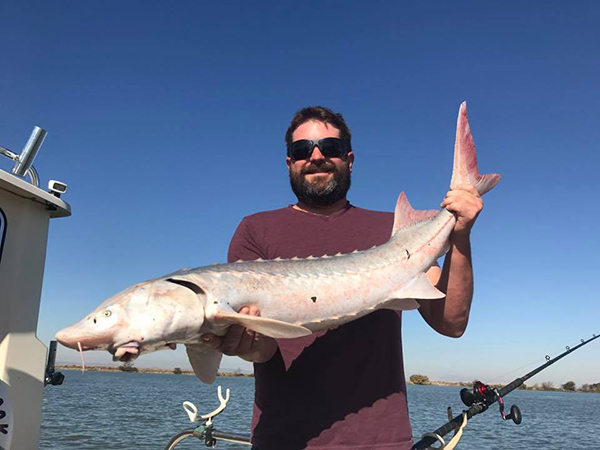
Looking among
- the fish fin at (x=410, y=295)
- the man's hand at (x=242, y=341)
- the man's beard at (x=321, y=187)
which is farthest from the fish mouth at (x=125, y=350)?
the man's beard at (x=321, y=187)

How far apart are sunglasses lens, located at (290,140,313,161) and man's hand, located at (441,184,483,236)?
3.14 feet

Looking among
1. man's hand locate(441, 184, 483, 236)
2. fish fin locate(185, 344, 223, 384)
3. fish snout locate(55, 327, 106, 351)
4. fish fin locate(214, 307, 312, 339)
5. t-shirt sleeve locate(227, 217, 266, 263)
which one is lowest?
fish fin locate(185, 344, 223, 384)

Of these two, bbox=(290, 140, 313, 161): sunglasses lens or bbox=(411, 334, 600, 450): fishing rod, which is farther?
bbox=(411, 334, 600, 450): fishing rod

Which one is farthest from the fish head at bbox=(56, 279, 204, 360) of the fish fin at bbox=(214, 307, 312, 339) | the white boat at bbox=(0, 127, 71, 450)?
the white boat at bbox=(0, 127, 71, 450)

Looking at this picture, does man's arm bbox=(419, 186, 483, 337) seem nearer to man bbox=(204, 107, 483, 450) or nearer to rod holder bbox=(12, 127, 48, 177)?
man bbox=(204, 107, 483, 450)

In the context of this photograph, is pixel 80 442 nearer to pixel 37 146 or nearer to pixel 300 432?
pixel 37 146

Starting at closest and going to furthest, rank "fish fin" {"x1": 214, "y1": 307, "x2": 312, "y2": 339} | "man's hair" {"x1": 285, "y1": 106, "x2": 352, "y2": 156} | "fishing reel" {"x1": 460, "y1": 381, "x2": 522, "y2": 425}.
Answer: "fish fin" {"x1": 214, "y1": 307, "x2": 312, "y2": 339} → "man's hair" {"x1": 285, "y1": 106, "x2": 352, "y2": 156} → "fishing reel" {"x1": 460, "y1": 381, "x2": 522, "y2": 425}

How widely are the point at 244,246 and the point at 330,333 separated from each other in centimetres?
75

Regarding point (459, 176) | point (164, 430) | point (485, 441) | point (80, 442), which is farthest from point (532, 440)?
point (459, 176)

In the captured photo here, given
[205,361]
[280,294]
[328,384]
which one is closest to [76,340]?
[205,361]

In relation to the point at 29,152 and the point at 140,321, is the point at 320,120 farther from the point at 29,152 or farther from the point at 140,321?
the point at 29,152

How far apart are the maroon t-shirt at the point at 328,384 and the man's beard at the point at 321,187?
12.0 inches

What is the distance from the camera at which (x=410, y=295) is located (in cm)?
281

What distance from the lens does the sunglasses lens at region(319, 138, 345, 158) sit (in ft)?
10.6
